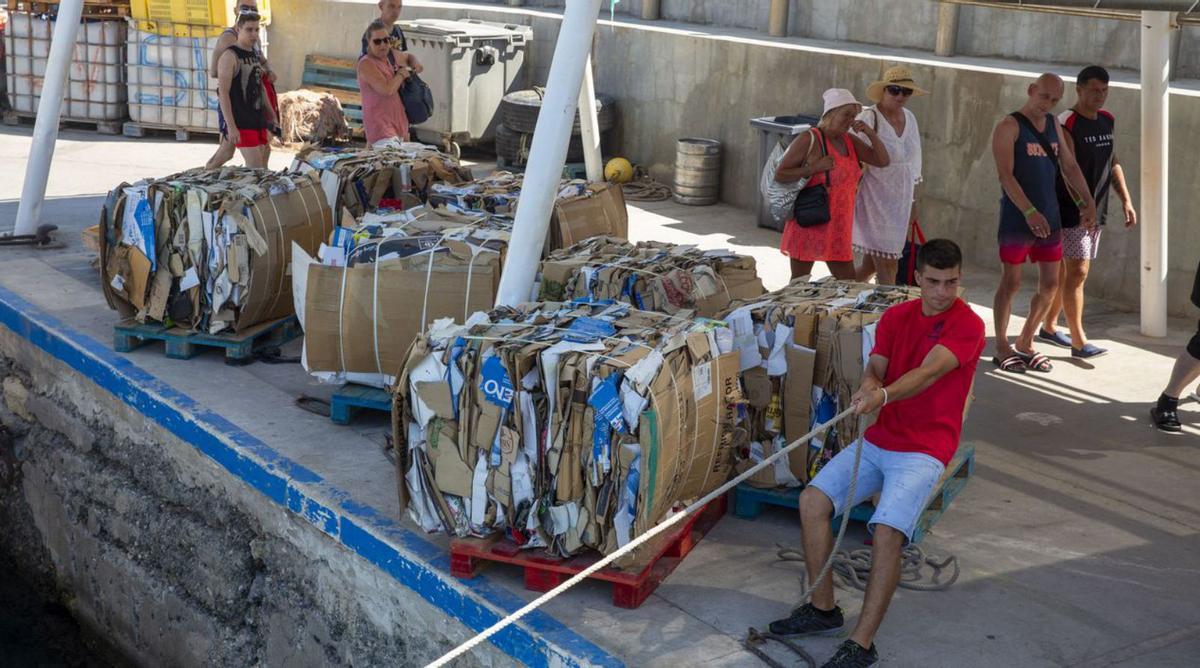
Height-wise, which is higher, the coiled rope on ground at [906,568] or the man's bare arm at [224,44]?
the man's bare arm at [224,44]

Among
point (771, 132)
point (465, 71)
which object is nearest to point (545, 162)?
point (771, 132)

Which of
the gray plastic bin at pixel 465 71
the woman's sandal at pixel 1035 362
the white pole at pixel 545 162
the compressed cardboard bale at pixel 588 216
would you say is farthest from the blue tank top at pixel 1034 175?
the gray plastic bin at pixel 465 71

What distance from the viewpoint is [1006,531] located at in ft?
21.8

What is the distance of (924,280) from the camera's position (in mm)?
5484

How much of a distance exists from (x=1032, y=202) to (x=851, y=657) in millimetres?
4616

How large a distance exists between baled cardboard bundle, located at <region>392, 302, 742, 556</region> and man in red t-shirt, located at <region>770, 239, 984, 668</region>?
26.3 inches

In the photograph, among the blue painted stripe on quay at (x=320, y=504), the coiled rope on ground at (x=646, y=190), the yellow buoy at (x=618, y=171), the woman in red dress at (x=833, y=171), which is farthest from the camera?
the yellow buoy at (x=618, y=171)

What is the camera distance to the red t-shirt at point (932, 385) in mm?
5477

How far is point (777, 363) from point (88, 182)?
10.7 metres

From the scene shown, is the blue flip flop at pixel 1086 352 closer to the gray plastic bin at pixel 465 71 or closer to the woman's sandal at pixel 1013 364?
the woman's sandal at pixel 1013 364

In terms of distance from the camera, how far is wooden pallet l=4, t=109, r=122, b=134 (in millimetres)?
18172

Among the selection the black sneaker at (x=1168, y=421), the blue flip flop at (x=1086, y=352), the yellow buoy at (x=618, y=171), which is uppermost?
the yellow buoy at (x=618, y=171)

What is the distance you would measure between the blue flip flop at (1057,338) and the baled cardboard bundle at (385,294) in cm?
441

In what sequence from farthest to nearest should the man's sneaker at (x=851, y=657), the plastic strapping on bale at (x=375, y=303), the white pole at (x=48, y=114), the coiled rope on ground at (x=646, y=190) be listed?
the coiled rope on ground at (x=646, y=190) → the white pole at (x=48, y=114) → the plastic strapping on bale at (x=375, y=303) → the man's sneaker at (x=851, y=657)
